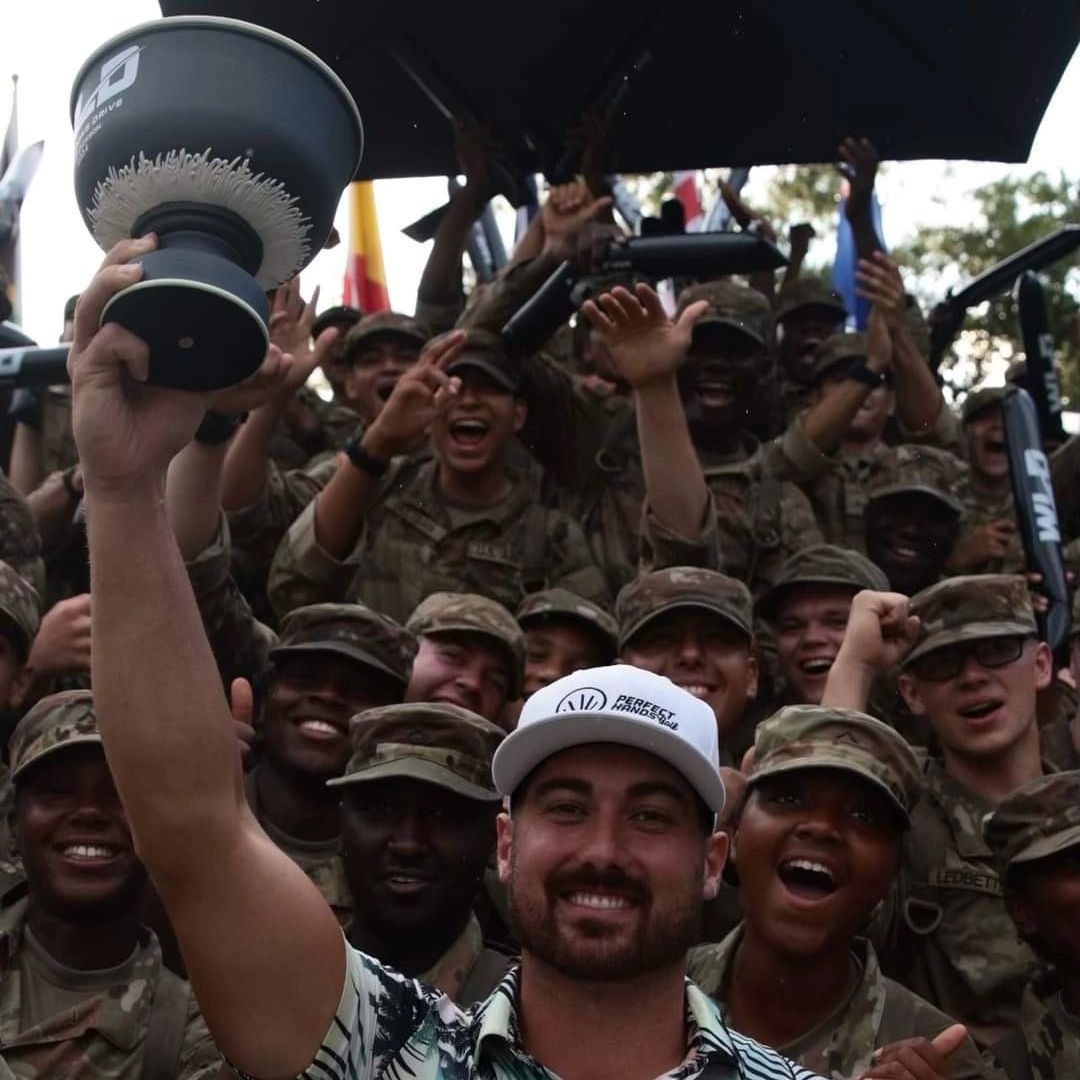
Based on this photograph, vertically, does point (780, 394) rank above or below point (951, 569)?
above

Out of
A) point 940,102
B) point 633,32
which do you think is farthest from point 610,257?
point 940,102

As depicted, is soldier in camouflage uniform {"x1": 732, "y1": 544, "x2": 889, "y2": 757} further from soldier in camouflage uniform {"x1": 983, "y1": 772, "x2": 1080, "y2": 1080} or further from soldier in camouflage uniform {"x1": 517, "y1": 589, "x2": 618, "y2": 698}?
soldier in camouflage uniform {"x1": 983, "y1": 772, "x2": 1080, "y2": 1080}

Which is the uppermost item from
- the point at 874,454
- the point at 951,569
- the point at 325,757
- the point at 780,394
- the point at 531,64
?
the point at 531,64

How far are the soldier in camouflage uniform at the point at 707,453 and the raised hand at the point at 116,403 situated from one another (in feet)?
13.3

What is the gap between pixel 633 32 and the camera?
7.32m

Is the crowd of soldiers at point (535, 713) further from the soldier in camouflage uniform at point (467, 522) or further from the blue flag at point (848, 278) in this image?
the blue flag at point (848, 278)

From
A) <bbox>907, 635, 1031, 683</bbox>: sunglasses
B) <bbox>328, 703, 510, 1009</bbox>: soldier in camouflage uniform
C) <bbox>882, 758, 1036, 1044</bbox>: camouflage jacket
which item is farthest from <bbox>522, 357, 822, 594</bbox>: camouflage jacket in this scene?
<bbox>328, 703, 510, 1009</bbox>: soldier in camouflage uniform

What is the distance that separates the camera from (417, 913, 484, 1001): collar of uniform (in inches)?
166

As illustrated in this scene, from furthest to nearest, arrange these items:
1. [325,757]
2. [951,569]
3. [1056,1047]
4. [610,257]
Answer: [951,569] → [610,257] → [325,757] → [1056,1047]

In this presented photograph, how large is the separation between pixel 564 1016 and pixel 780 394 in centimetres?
608

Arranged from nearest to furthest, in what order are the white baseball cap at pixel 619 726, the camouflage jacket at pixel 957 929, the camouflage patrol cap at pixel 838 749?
the white baseball cap at pixel 619 726, the camouflage patrol cap at pixel 838 749, the camouflage jacket at pixel 957 929

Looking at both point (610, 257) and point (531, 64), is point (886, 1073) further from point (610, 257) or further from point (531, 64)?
point (531, 64)

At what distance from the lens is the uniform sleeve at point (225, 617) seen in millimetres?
5297

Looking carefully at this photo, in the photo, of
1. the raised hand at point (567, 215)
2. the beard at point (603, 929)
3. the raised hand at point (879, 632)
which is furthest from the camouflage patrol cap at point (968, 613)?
the beard at point (603, 929)
